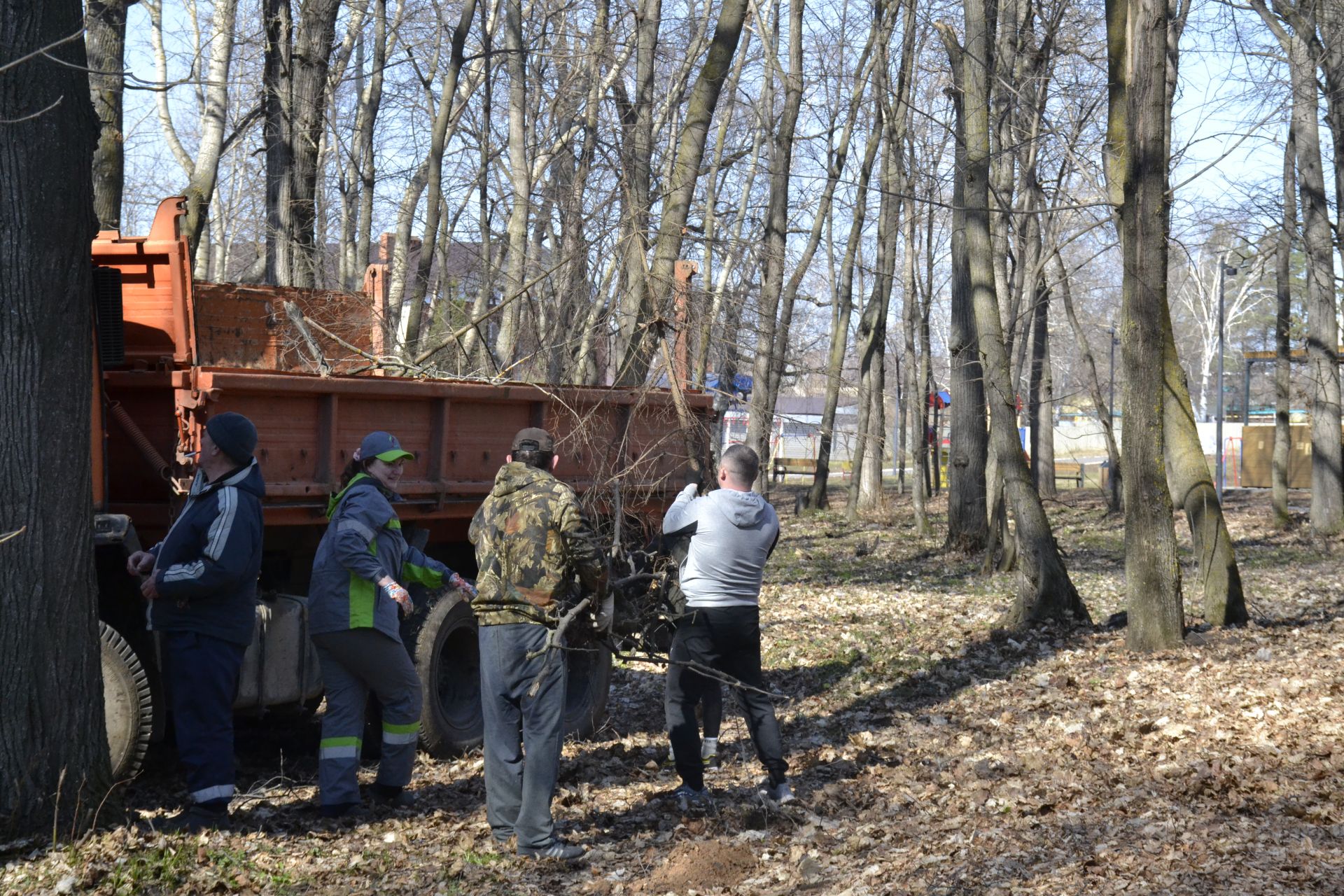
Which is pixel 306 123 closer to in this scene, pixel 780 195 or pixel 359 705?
pixel 780 195

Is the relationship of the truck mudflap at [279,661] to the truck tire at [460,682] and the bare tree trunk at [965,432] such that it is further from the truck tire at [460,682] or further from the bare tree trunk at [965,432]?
the bare tree trunk at [965,432]

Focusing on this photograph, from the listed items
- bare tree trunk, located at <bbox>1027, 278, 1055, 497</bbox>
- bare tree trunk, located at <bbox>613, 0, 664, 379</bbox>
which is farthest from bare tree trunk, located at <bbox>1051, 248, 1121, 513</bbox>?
bare tree trunk, located at <bbox>613, 0, 664, 379</bbox>

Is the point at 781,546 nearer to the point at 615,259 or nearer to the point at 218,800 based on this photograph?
the point at 615,259

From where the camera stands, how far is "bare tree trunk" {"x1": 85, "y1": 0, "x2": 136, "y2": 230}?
985 cm

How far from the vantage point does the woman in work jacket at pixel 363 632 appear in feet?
21.0

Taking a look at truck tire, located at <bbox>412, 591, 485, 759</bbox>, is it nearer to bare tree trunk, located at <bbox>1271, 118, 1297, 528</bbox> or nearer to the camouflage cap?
the camouflage cap

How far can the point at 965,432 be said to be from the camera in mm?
18094

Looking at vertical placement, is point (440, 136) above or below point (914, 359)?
above

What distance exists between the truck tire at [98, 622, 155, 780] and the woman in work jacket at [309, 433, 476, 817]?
85 centimetres

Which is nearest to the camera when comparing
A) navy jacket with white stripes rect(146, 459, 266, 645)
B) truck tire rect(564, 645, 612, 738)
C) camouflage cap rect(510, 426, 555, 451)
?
navy jacket with white stripes rect(146, 459, 266, 645)

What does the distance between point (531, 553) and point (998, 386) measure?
7.18m

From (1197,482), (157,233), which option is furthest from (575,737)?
(1197,482)

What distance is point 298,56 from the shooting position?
15.1 m

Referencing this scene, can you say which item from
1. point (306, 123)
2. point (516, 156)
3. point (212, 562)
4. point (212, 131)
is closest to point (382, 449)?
point (212, 562)
